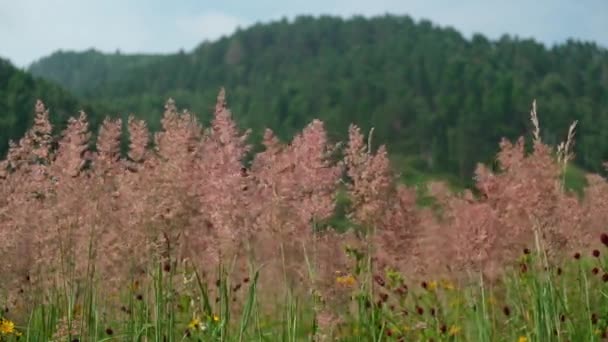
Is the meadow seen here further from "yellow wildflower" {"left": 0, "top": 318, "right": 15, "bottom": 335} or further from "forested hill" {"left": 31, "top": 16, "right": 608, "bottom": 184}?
"forested hill" {"left": 31, "top": 16, "right": 608, "bottom": 184}

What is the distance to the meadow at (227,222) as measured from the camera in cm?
404

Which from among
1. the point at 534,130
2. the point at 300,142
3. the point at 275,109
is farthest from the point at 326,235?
the point at 275,109

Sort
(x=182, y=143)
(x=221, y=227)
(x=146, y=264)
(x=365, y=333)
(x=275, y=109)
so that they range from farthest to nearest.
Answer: (x=275, y=109) < (x=365, y=333) < (x=146, y=264) < (x=182, y=143) < (x=221, y=227)

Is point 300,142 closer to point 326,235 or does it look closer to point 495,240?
point 326,235

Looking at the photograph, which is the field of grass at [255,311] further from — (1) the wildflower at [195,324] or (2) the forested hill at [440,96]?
(2) the forested hill at [440,96]

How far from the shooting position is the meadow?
404 cm

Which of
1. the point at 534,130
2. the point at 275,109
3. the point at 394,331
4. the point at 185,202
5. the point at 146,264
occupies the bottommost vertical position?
the point at 394,331

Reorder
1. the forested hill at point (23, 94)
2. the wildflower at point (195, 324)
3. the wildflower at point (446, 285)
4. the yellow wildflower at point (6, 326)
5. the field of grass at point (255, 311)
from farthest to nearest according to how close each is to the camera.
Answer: the forested hill at point (23, 94), the wildflower at point (446, 285), the wildflower at point (195, 324), the yellow wildflower at point (6, 326), the field of grass at point (255, 311)

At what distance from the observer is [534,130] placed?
4.23 metres

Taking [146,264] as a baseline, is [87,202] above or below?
above

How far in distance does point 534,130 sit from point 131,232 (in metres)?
2.12

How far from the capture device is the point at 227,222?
3834mm

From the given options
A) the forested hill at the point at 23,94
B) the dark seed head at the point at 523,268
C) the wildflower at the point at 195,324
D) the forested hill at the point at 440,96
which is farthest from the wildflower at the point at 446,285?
the forested hill at the point at 440,96

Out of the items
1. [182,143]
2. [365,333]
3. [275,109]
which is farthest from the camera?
[275,109]
